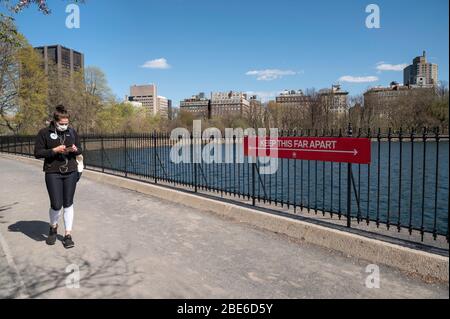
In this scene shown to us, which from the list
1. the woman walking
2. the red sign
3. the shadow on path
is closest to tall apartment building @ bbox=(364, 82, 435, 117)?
the red sign

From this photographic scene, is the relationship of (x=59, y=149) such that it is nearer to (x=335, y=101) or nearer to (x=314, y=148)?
(x=314, y=148)

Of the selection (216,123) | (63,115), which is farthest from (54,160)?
(216,123)

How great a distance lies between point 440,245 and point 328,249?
1.50m

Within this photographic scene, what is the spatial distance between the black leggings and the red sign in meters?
3.70

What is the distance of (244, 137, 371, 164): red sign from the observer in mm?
5875

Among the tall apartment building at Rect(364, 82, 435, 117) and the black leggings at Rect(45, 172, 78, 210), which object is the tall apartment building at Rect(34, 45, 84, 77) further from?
the tall apartment building at Rect(364, 82, 435, 117)

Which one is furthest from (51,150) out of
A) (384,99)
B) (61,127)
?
(384,99)

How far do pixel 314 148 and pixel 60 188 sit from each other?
4254mm

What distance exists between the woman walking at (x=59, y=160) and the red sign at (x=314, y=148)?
3607mm

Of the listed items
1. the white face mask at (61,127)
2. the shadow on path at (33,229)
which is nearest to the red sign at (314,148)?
the white face mask at (61,127)

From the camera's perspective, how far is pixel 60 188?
5.70m

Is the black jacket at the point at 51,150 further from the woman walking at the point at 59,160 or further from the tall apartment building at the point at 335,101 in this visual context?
the tall apartment building at the point at 335,101

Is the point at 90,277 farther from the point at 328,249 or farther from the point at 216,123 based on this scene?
the point at 216,123
